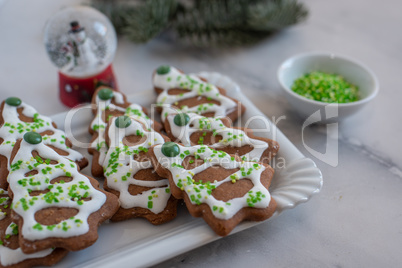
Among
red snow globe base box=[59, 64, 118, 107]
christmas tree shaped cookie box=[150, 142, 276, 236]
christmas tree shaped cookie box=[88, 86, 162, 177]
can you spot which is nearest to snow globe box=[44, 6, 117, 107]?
A: red snow globe base box=[59, 64, 118, 107]

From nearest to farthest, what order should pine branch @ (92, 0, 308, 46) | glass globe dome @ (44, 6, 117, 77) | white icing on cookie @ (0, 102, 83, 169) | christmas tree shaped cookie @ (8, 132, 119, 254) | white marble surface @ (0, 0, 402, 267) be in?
christmas tree shaped cookie @ (8, 132, 119, 254) < white marble surface @ (0, 0, 402, 267) < white icing on cookie @ (0, 102, 83, 169) < glass globe dome @ (44, 6, 117, 77) < pine branch @ (92, 0, 308, 46)

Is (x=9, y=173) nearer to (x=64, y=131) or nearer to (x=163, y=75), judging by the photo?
(x=64, y=131)

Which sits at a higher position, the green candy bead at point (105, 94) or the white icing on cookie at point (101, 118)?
the green candy bead at point (105, 94)

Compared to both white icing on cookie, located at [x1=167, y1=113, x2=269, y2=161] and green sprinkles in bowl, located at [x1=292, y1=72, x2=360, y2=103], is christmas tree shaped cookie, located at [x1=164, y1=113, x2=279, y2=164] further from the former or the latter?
green sprinkles in bowl, located at [x1=292, y1=72, x2=360, y2=103]

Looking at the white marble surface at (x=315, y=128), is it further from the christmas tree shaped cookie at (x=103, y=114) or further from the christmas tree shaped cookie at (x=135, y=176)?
the christmas tree shaped cookie at (x=103, y=114)

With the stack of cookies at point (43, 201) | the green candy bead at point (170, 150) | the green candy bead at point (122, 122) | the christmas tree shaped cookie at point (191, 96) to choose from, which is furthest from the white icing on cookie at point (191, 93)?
the stack of cookies at point (43, 201)

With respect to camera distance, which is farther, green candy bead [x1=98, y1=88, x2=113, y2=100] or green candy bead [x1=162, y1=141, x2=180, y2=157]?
green candy bead [x1=98, y1=88, x2=113, y2=100]
